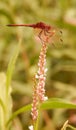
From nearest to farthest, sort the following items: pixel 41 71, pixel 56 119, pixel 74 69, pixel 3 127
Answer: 1. pixel 41 71
2. pixel 3 127
3. pixel 56 119
4. pixel 74 69

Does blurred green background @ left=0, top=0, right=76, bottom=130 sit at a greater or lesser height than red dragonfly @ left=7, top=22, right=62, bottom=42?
greater

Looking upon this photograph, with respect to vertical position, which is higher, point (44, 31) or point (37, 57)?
Result: point (37, 57)

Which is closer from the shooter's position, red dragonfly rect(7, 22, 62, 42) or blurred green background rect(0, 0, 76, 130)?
red dragonfly rect(7, 22, 62, 42)

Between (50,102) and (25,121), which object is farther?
(25,121)

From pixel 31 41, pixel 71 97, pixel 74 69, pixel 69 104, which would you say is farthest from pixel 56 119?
pixel 69 104

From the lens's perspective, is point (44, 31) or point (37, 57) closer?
point (44, 31)

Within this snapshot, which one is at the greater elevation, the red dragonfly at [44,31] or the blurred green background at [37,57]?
the blurred green background at [37,57]

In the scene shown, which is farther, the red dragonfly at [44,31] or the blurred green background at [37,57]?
the blurred green background at [37,57]

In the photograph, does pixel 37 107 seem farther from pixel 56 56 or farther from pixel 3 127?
pixel 56 56
